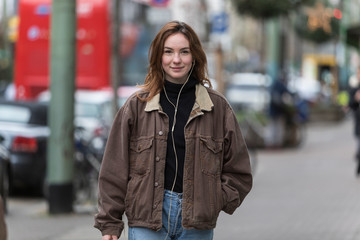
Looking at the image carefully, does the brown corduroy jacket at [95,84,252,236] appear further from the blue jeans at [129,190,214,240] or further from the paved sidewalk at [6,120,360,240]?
the paved sidewalk at [6,120,360,240]

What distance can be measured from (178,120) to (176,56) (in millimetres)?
291

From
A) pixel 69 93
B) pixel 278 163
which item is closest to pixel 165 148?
pixel 69 93

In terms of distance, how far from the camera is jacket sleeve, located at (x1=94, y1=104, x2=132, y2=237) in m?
3.99

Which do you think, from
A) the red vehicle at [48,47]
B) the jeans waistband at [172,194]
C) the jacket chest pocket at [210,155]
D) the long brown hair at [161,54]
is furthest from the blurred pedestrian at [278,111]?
the jeans waistband at [172,194]

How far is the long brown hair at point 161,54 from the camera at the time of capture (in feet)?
13.3

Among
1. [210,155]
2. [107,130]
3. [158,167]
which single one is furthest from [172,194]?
[107,130]

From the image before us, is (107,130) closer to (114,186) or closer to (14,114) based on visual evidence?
(14,114)

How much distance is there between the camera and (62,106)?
10.4 m

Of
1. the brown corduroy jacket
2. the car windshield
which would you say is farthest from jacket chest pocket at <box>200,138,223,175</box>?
the car windshield

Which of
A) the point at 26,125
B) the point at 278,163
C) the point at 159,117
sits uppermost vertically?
the point at 159,117

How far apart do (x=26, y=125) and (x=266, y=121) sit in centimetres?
847

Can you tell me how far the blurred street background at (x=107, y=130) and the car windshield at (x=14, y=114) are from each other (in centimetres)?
1

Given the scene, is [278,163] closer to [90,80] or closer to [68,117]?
[90,80]

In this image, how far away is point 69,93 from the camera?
10359 millimetres
